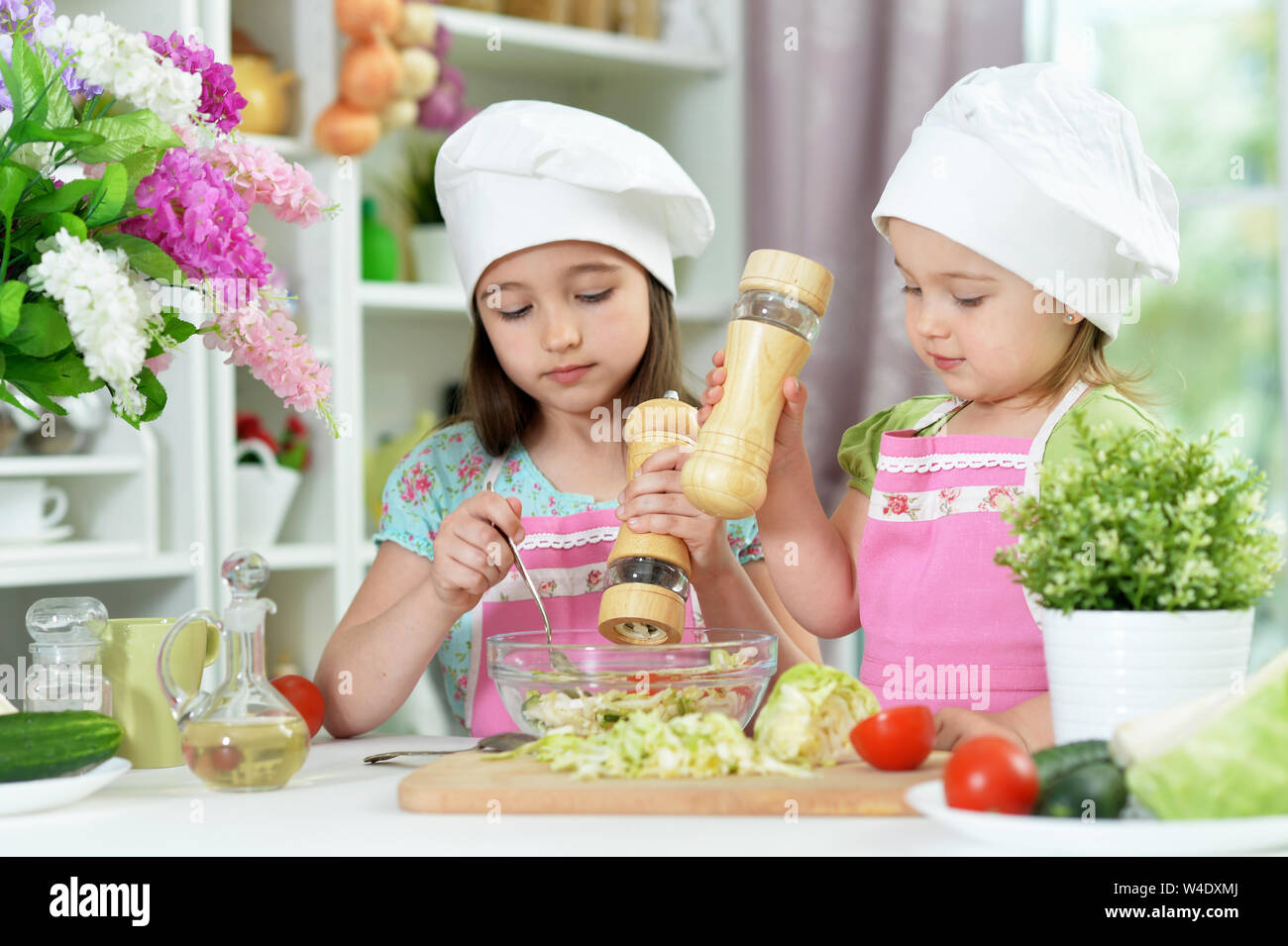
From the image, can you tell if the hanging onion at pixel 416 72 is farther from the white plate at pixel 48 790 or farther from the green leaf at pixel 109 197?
the white plate at pixel 48 790

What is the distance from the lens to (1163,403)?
1178 mm

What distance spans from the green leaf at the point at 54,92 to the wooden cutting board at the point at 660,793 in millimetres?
472

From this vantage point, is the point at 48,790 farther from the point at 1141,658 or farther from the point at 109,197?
the point at 1141,658

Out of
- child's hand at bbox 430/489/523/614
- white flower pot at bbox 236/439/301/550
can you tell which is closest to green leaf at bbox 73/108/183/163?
child's hand at bbox 430/489/523/614

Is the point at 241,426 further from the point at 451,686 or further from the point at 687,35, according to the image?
the point at 687,35

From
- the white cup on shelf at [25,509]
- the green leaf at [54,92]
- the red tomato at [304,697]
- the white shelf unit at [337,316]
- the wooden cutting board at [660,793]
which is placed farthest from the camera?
the white shelf unit at [337,316]

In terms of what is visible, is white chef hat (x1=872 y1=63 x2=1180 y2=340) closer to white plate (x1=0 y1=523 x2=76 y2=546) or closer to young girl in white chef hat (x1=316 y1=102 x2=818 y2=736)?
young girl in white chef hat (x1=316 y1=102 x2=818 y2=736)

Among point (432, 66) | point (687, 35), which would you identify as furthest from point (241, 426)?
point (687, 35)

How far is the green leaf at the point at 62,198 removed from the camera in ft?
2.76

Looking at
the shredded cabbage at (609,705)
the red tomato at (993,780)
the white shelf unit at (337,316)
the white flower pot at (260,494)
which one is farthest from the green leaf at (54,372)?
the white flower pot at (260,494)

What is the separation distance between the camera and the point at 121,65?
868mm

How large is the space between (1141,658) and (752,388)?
328 mm

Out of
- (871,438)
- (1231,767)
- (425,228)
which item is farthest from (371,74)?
(1231,767)

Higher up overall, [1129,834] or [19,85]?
[19,85]
